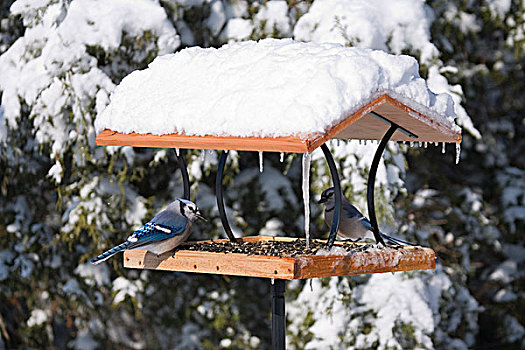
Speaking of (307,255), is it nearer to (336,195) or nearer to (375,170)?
(336,195)

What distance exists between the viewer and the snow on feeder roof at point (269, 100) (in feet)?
7.79

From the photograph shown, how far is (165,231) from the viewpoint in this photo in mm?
2758

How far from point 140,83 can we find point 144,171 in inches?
85.4

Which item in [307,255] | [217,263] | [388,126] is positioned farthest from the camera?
[388,126]

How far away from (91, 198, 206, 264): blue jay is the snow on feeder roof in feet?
0.98

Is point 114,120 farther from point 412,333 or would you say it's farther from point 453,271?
point 453,271

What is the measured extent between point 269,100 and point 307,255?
0.52 meters

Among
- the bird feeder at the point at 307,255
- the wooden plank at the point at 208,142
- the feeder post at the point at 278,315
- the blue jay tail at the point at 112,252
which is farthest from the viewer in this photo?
the feeder post at the point at 278,315

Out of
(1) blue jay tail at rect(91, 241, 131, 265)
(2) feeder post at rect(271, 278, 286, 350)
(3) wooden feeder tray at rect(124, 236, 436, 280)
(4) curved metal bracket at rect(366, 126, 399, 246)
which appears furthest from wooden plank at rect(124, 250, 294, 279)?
(4) curved metal bracket at rect(366, 126, 399, 246)

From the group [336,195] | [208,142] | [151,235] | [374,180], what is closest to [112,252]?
[151,235]

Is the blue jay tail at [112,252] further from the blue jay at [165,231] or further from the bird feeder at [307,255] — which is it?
the bird feeder at [307,255]

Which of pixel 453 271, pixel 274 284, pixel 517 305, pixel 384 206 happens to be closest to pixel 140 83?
pixel 274 284

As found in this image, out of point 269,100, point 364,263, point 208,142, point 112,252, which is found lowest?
point 364,263

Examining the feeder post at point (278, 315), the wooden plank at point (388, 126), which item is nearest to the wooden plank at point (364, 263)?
the feeder post at point (278, 315)
